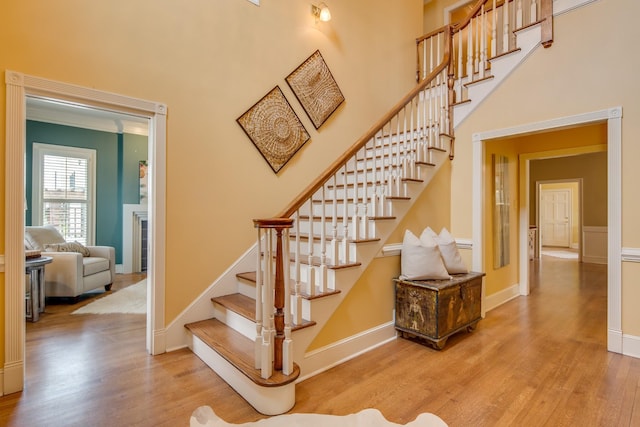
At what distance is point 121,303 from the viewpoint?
13.2 feet

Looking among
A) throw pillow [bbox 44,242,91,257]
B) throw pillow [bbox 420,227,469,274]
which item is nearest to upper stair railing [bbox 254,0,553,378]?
throw pillow [bbox 420,227,469,274]

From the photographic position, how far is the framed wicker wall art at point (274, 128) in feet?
10.3

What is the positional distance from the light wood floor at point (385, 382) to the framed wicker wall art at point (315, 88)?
102 inches

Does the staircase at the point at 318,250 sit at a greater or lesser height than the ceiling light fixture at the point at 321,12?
lesser

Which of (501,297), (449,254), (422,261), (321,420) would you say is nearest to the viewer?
(321,420)

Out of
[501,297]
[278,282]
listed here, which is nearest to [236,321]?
[278,282]

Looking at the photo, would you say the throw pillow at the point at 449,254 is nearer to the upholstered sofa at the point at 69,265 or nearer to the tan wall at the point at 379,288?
the tan wall at the point at 379,288

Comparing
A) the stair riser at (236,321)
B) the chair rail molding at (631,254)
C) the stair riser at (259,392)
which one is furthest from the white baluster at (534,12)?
the stair riser at (259,392)

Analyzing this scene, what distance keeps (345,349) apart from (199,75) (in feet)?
8.64

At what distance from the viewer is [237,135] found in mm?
3039

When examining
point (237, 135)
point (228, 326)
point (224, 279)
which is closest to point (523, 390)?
point (228, 326)

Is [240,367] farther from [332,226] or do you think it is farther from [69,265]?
[69,265]

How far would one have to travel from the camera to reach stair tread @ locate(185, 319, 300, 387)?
1.87 m

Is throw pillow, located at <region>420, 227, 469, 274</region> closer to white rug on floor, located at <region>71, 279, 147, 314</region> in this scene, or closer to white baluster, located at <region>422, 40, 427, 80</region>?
white baluster, located at <region>422, 40, 427, 80</region>
